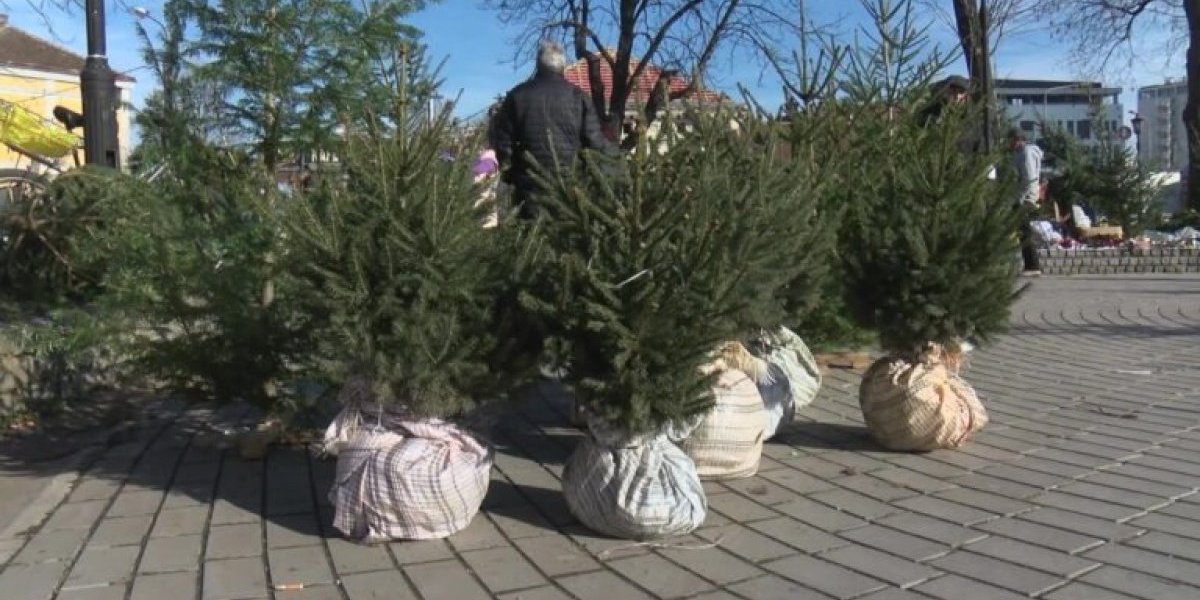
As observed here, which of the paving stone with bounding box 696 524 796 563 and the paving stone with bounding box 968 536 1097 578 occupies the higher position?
the paving stone with bounding box 696 524 796 563

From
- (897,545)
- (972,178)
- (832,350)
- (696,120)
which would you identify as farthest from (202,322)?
(832,350)

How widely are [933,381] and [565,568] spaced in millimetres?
2481

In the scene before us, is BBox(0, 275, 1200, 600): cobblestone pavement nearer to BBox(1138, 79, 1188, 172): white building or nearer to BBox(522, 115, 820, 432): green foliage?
BBox(522, 115, 820, 432): green foliage

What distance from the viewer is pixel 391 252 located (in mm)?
4098

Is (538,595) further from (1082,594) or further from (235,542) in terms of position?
(1082,594)

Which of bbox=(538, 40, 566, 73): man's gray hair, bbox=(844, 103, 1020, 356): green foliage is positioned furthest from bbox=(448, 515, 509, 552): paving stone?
bbox=(538, 40, 566, 73): man's gray hair

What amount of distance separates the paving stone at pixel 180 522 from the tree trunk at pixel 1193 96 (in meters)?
24.0

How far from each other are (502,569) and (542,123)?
12.4 ft

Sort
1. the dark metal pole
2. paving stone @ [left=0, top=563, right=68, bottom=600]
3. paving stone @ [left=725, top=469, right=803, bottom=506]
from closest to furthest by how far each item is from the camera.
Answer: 1. paving stone @ [left=0, top=563, right=68, bottom=600]
2. paving stone @ [left=725, top=469, right=803, bottom=506]
3. the dark metal pole

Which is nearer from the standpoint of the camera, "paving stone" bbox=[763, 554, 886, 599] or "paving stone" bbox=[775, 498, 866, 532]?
"paving stone" bbox=[763, 554, 886, 599]

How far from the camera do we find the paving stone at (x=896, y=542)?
408 centimetres

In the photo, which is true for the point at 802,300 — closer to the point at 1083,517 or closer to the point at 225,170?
the point at 1083,517

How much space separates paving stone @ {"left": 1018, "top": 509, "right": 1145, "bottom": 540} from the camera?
4.26 metres

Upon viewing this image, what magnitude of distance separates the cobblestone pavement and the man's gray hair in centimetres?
239
